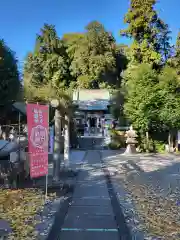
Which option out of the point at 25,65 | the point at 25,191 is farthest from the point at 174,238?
the point at 25,65

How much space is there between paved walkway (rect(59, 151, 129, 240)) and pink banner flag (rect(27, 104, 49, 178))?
96cm

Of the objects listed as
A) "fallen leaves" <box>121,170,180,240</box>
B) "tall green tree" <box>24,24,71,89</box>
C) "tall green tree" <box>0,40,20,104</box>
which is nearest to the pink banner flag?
"fallen leaves" <box>121,170,180,240</box>

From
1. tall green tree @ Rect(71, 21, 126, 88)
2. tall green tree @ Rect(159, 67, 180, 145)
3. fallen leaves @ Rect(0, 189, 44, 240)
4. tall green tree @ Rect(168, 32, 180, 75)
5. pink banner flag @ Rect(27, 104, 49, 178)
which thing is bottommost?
fallen leaves @ Rect(0, 189, 44, 240)

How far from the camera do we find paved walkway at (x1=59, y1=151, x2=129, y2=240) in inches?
163

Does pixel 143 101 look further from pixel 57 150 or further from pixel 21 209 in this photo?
pixel 21 209

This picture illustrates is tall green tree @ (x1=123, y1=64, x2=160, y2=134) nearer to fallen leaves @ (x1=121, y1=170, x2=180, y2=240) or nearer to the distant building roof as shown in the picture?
fallen leaves @ (x1=121, y1=170, x2=180, y2=240)

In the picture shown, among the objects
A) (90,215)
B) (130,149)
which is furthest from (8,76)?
(90,215)

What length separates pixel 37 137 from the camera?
630 cm

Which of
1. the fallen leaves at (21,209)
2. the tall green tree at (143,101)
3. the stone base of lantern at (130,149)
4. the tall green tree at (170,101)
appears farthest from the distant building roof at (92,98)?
the fallen leaves at (21,209)

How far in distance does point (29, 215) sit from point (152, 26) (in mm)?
17896

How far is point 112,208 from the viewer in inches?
217

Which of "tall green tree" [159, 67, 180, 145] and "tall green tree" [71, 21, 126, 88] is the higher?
"tall green tree" [71, 21, 126, 88]

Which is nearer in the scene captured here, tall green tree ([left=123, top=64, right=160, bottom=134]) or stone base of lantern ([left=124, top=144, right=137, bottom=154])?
stone base of lantern ([left=124, top=144, right=137, bottom=154])

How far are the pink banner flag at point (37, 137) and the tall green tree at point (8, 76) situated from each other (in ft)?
26.6
